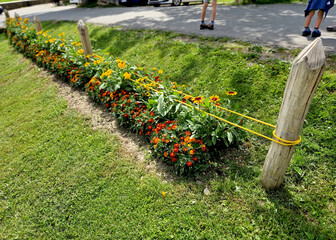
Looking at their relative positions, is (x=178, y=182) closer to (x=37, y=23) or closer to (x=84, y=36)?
(x=84, y=36)

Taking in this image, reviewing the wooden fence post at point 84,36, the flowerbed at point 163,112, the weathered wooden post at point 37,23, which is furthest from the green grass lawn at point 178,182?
the weathered wooden post at point 37,23

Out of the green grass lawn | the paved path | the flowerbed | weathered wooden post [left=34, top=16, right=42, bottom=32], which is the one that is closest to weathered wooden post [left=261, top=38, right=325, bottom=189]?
the green grass lawn

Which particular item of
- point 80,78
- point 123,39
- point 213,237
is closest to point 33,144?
point 80,78

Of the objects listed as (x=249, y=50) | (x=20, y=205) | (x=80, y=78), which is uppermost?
(x=249, y=50)

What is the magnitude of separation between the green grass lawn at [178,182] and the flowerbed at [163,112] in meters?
0.29

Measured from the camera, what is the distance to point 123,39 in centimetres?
716

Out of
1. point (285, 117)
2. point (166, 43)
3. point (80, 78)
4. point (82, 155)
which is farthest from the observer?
point (166, 43)

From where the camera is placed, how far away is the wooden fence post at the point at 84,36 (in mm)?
5059

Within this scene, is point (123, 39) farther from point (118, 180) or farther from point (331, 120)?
point (331, 120)

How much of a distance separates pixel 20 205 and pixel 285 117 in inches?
132

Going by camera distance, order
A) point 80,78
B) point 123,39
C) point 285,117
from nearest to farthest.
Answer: point 285,117, point 80,78, point 123,39

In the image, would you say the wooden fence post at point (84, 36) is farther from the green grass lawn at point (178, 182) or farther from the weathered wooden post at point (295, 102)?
the weathered wooden post at point (295, 102)

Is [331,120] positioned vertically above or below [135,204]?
above

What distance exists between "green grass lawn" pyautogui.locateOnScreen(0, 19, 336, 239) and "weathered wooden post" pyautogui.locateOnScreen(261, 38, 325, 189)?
344 millimetres
